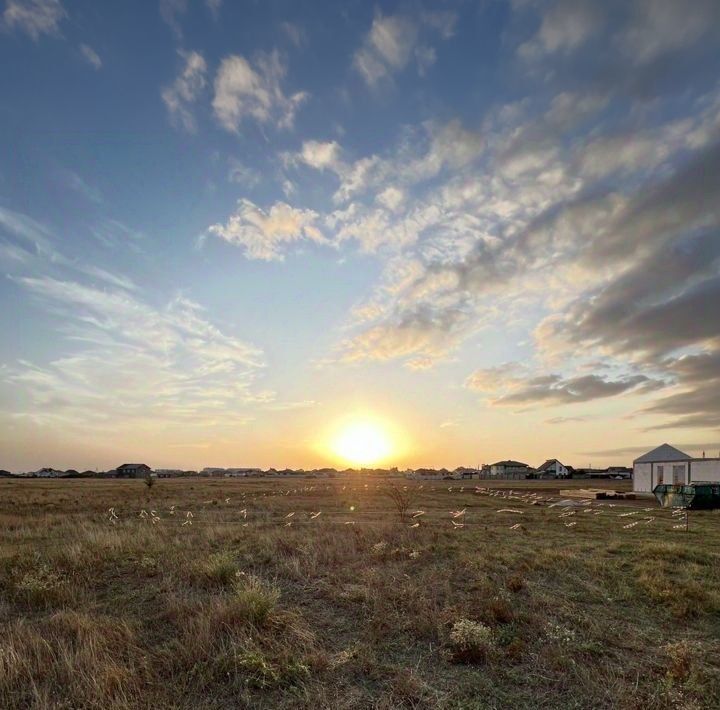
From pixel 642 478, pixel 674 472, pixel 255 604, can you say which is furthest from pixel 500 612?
pixel 642 478

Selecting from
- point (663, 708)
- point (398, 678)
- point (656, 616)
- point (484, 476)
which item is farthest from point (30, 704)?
point (484, 476)

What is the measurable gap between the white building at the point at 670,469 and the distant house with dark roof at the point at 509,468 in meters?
90.2

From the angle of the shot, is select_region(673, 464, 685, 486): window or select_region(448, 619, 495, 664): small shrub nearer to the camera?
select_region(448, 619, 495, 664): small shrub

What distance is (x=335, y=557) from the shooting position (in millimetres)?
11930

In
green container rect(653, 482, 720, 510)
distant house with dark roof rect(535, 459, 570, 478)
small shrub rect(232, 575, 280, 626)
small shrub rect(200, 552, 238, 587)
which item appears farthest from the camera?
distant house with dark roof rect(535, 459, 570, 478)

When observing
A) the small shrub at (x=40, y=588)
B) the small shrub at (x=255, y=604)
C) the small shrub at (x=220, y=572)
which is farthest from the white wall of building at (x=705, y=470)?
the small shrub at (x=40, y=588)

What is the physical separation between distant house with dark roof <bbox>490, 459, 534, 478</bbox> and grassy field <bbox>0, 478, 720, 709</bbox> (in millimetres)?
131713

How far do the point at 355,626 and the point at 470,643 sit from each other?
5.98 feet

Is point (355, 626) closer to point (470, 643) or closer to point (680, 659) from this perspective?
point (470, 643)

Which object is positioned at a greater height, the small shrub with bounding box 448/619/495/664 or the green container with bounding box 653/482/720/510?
the small shrub with bounding box 448/619/495/664

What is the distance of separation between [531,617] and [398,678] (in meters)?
2.90

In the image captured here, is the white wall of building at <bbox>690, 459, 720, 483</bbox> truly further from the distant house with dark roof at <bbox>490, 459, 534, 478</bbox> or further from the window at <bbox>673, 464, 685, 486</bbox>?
the distant house with dark roof at <bbox>490, 459, 534, 478</bbox>

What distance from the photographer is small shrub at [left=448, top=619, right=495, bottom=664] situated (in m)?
6.61

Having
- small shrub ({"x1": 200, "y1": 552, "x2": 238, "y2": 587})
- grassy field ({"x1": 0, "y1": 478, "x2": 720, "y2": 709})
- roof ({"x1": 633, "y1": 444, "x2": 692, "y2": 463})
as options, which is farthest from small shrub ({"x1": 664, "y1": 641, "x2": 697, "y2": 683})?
roof ({"x1": 633, "y1": 444, "x2": 692, "y2": 463})
